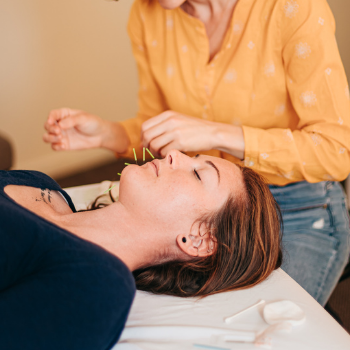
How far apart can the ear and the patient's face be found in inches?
1.6

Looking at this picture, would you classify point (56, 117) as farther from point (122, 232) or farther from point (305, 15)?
point (305, 15)

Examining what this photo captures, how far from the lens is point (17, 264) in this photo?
0.79m

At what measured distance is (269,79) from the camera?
3.89 feet

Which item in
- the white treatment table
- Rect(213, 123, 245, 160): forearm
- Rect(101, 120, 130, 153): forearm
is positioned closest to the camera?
the white treatment table

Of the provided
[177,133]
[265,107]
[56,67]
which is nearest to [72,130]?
[177,133]

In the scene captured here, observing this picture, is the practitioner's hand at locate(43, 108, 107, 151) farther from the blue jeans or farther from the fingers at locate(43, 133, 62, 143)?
the blue jeans

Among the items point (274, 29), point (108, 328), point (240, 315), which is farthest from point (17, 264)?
point (274, 29)

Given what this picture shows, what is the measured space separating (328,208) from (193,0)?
86 centimetres

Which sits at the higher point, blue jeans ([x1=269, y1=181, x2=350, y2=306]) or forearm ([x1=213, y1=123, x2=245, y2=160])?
forearm ([x1=213, y1=123, x2=245, y2=160])

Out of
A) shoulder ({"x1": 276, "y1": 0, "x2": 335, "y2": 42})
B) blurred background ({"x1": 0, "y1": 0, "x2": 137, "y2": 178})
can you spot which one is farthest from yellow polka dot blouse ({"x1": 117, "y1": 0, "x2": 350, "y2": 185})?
blurred background ({"x1": 0, "y1": 0, "x2": 137, "y2": 178})

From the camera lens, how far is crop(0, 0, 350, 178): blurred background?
7.92ft

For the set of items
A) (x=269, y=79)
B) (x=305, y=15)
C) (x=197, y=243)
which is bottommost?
(x=197, y=243)

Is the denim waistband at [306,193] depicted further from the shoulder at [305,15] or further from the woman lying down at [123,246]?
the shoulder at [305,15]

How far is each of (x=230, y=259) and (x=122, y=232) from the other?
0.32 meters
